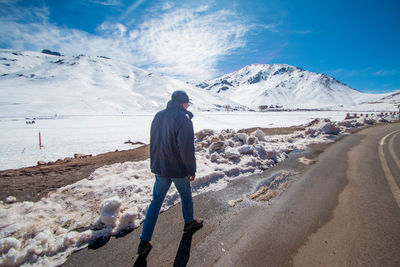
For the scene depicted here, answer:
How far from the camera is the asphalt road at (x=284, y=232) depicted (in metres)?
2.43

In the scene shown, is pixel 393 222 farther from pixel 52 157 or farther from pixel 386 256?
pixel 52 157

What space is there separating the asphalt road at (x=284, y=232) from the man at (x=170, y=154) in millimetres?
474

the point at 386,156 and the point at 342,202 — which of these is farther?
the point at 386,156

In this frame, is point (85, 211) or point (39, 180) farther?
point (39, 180)

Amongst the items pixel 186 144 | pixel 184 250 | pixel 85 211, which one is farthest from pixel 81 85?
pixel 184 250

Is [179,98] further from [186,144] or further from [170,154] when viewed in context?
[170,154]

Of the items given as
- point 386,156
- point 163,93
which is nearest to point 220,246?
point 386,156

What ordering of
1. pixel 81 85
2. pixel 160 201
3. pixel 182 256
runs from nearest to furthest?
pixel 182 256
pixel 160 201
pixel 81 85

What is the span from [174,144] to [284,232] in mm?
2206

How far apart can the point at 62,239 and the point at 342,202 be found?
5.02 meters

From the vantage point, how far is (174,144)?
2.69 metres

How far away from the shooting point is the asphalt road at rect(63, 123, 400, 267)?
2434mm

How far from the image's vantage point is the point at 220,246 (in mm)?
2660

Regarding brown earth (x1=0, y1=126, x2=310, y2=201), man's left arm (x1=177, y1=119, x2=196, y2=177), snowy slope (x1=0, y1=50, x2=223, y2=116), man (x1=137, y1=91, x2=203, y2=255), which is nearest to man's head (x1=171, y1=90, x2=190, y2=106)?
man (x1=137, y1=91, x2=203, y2=255)
